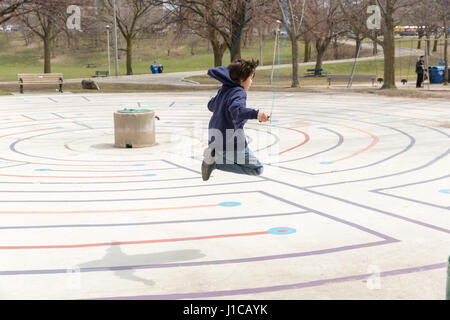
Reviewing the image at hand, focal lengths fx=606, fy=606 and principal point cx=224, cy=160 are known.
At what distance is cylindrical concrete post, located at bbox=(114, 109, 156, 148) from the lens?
12686 mm

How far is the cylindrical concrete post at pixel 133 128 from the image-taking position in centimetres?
1269

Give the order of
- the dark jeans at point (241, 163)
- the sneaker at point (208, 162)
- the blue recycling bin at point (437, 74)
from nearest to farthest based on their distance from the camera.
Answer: the dark jeans at point (241, 163) → the sneaker at point (208, 162) → the blue recycling bin at point (437, 74)

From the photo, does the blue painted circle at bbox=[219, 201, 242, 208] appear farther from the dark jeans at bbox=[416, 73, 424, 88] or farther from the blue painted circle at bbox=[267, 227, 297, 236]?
the dark jeans at bbox=[416, 73, 424, 88]

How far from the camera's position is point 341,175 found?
9.74 m

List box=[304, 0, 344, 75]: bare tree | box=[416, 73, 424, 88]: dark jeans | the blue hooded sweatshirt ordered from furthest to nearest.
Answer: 1. box=[304, 0, 344, 75]: bare tree
2. box=[416, 73, 424, 88]: dark jeans
3. the blue hooded sweatshirt

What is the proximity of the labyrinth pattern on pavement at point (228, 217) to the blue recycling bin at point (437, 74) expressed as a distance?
18.7 m

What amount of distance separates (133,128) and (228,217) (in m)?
6.14

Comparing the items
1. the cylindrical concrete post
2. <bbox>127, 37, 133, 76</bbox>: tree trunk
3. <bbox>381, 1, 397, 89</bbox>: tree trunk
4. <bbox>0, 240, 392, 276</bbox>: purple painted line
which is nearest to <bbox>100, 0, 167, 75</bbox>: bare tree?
<bbox>127, 37, 133, 76</bbox>: tree trunk

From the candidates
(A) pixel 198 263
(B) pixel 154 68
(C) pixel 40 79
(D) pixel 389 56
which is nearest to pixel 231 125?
(A) pixel 198 263

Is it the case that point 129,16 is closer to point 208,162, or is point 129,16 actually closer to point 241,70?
point 208,162

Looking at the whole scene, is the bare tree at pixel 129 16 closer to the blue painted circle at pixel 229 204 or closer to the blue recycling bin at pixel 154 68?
the blue recycling bin at pixel 154 68

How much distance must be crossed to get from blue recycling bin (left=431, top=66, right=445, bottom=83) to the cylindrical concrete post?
23.2 m

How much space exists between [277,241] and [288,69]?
1829 inches

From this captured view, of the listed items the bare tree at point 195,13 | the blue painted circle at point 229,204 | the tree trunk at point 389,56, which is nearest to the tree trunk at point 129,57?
the bare tree at point 195,13
